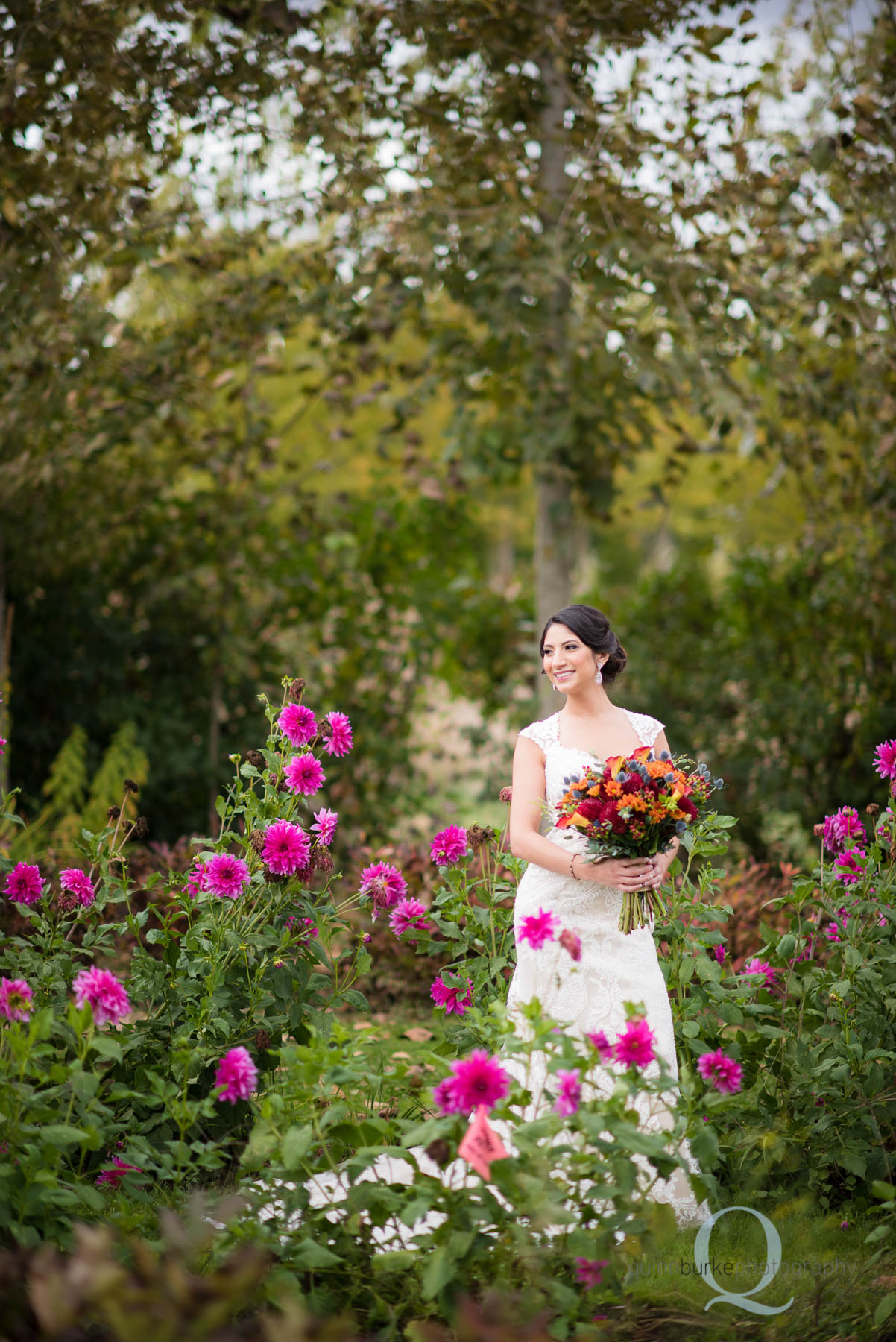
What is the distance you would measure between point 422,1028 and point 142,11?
4.75 m

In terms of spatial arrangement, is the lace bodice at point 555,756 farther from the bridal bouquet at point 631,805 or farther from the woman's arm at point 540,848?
the bridal bouquet at point 631,805

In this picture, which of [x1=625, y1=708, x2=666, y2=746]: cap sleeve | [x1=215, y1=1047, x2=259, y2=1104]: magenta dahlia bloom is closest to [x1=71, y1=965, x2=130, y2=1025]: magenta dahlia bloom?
[x1=215, y1=1047, x2=259, y2=1104]: magenta dahlia bloom

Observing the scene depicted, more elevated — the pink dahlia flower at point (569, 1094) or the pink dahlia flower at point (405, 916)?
the pink dahlia flower at point (405, 916)

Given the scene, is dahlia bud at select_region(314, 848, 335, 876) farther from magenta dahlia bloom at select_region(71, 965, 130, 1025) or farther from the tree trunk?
the tree trunk

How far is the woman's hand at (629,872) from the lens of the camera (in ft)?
9.56

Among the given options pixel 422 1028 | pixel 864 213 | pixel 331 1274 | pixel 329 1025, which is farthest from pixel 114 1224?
pixel 864 213

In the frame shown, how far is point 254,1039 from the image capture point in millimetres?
2928

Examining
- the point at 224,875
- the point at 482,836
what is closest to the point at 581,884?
the point at 482,836

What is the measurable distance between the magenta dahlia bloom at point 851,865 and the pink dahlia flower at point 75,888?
83.9 inches

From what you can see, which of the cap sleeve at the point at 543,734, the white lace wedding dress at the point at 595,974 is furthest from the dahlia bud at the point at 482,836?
the cap sleeve at the point at 543,734

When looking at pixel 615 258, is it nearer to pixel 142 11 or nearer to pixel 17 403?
pixel 142 11

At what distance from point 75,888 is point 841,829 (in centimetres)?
223

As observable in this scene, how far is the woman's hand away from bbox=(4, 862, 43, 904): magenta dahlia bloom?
5.02 ft

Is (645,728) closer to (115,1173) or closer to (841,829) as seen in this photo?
(841,829)
